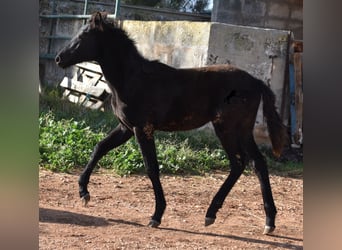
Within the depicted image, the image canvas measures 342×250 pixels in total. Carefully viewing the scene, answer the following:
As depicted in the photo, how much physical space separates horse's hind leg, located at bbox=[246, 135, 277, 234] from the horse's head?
129cm

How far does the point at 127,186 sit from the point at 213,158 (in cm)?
71

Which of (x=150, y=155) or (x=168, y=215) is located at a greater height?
(x=150, y=155)

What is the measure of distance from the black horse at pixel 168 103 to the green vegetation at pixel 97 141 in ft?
0.51

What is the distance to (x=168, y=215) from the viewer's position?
11.7ft

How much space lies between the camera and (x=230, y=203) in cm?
379

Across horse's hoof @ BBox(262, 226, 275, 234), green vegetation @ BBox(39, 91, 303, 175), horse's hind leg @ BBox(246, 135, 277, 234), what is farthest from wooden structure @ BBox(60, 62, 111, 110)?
horse's hoof @ BBox(262, 226, 275, 234)

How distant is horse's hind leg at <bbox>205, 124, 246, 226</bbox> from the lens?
344 centimetres

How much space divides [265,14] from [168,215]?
5.79 feet

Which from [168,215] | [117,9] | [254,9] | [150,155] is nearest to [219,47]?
[254,9]

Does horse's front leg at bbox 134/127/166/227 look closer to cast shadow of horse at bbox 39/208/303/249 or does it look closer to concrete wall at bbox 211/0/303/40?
cast shadow of horse at bbox 39/208/303/249

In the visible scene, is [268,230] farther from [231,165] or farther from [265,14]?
[265,14]

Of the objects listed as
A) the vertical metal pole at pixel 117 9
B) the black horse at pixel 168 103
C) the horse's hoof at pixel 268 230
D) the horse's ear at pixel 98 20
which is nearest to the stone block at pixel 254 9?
the black horse at pixel 168 103
